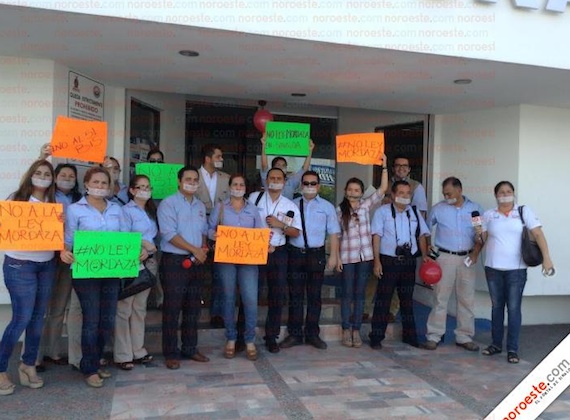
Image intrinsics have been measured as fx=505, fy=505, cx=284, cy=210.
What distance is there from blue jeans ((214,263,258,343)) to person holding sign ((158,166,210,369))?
0.24 m

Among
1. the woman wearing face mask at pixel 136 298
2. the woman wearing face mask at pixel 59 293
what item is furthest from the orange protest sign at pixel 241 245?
the woman wearing face mask at pixel 59 293

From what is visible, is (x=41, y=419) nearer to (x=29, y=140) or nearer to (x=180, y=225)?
(x=180, y=225)

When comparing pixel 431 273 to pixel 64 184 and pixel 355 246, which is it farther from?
pixel 64 184

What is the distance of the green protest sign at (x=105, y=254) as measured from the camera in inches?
149

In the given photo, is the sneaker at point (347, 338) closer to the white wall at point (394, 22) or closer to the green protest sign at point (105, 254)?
the green protest sign at point (105, 254)

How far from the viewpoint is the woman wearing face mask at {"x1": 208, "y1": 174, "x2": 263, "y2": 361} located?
181 inches

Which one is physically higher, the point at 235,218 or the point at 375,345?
the point at 235,218

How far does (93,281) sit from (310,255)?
2.01 meters

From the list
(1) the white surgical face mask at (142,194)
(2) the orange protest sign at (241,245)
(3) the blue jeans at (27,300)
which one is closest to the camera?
(3) the blue jeans at (27,300)

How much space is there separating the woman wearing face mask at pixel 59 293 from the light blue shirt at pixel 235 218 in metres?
1.19

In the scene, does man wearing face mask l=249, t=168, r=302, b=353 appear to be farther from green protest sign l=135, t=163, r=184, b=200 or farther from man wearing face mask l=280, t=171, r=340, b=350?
green protest sign l=135, t=163, r=184, b=200

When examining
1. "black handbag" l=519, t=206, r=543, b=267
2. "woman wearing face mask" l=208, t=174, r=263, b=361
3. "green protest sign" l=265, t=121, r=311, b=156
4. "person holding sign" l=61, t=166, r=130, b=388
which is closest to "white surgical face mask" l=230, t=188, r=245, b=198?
"woman wearing face mask" l=208, t=174, r=263, b=361

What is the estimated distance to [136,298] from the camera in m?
4.39

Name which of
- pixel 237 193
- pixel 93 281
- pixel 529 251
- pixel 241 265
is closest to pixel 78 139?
pixel 93 281
